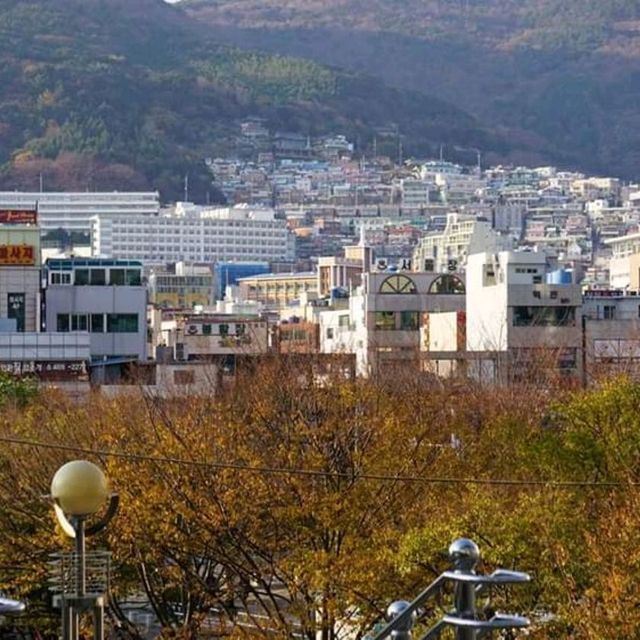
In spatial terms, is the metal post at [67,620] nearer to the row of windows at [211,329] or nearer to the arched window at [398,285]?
the arched window at [398,285]

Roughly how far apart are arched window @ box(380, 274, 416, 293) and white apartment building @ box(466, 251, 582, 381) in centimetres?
973

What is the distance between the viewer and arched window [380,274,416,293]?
117m

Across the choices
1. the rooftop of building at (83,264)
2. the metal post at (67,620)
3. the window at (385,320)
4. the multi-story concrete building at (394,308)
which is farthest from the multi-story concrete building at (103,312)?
the metal post at (67,620)

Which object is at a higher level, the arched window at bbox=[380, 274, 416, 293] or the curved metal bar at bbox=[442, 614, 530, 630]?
the arched window at bbox=[380, 274, 416, 293]

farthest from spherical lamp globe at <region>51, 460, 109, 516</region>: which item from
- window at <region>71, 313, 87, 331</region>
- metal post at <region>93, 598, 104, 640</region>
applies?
window at <region>71, 313, 87, 331</region>

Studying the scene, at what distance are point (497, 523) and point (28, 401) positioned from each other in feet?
120

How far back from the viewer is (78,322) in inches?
4407

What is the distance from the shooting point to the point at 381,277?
119m

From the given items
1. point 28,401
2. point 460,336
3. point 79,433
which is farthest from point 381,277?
point 79,433

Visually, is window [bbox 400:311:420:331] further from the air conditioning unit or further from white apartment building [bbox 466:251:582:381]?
the air conditioning unit

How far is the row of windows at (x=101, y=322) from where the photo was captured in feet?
366

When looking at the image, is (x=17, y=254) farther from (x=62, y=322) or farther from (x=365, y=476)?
(x=365, y=476)

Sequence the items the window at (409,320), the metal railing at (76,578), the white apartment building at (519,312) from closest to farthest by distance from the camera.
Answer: the metal railing at (76,578) → the white apartment building at (519,312) → the window at (409,320)

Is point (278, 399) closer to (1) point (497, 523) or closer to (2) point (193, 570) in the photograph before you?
(2) point (193, 570)
